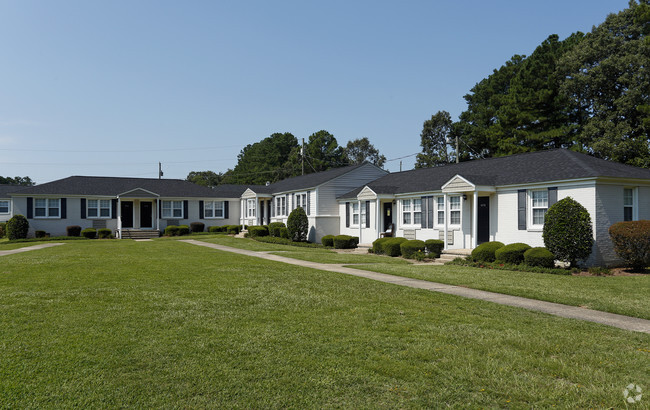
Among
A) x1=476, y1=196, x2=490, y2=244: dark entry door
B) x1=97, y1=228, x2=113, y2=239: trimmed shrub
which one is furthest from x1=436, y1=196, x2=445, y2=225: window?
x1=97, y1=228, x2=113, y2=239: trimmed shrub

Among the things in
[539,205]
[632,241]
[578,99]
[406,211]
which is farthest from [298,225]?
[578,99]

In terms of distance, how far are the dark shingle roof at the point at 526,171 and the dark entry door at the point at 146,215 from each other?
21899 mm

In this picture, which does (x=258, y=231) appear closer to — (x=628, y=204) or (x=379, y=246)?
(x=379, y=246)

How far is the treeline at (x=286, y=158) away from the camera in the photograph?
73.6 meters

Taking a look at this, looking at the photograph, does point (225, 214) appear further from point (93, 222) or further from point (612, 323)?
point (612, 323)

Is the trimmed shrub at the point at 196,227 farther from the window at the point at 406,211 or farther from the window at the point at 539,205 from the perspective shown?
the window at the point at 539,205

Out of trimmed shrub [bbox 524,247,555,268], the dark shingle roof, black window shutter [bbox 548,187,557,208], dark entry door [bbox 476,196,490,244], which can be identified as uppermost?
the dark shingle roof

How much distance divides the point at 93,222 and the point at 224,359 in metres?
35.8

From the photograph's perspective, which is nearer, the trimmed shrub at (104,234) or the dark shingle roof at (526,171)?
the dark shingle roof at (526,171)

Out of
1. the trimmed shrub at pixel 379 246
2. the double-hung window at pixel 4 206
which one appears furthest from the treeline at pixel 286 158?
the trimmed shrub at pixel 379 246

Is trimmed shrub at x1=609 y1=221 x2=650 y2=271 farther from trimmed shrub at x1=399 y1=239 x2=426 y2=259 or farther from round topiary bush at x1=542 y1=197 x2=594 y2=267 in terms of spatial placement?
trimmed shrub at x1=399 y1=239 x2=426 y2=259

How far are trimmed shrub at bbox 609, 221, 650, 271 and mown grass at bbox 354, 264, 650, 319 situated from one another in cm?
106

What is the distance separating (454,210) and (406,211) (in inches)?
151

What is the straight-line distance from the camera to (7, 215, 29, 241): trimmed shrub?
32.8 m
